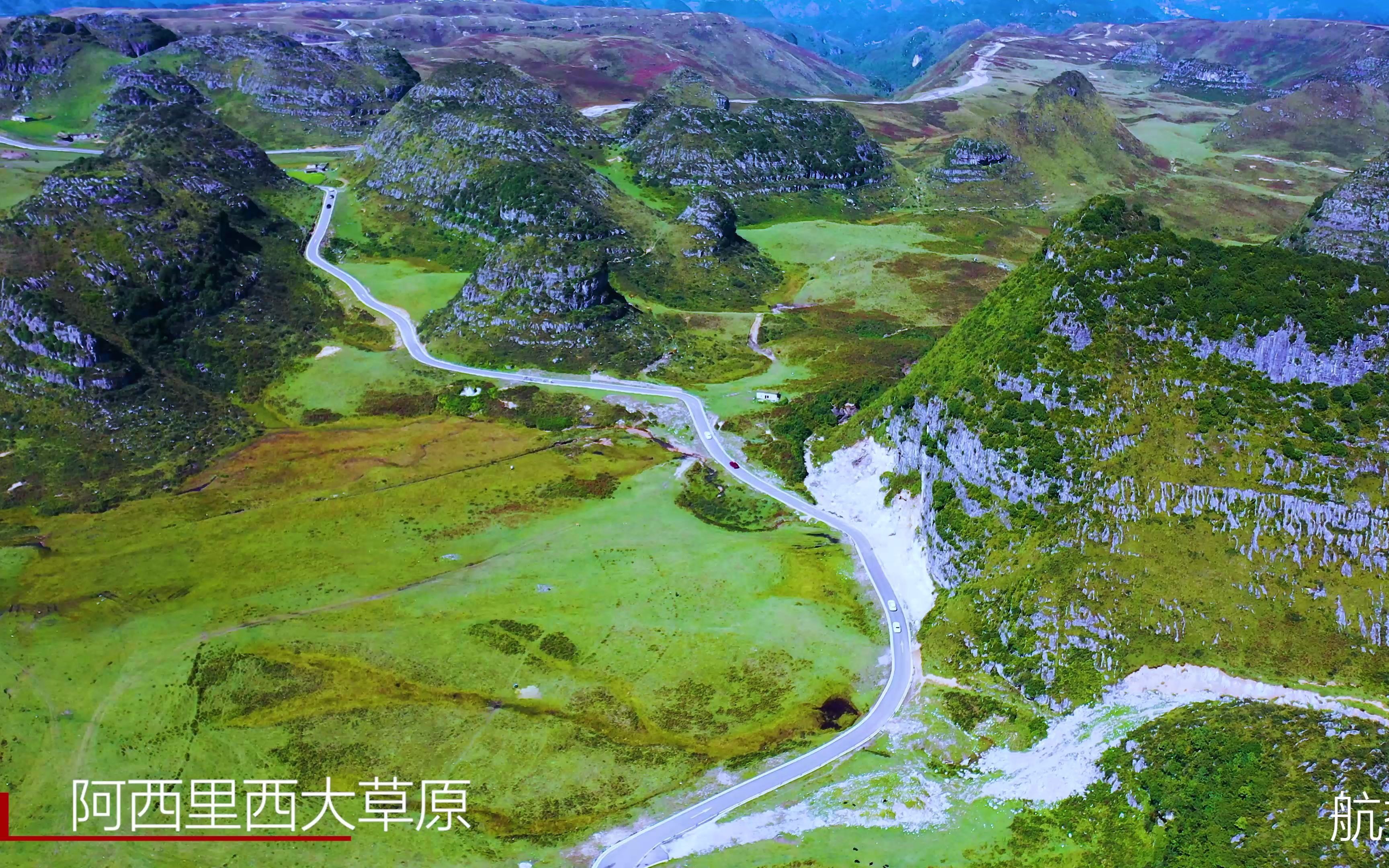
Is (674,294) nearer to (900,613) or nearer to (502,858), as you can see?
(900,613)

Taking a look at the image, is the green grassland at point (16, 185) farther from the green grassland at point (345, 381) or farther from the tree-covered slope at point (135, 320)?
the green grassland at point (345, 381)

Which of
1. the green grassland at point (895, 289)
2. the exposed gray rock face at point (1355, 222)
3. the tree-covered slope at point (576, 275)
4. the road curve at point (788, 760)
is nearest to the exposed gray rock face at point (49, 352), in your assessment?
the road curve at point (788, 760)

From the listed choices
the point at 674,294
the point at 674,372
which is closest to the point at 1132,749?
the point at 674,372

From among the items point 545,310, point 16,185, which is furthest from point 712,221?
point 16,185

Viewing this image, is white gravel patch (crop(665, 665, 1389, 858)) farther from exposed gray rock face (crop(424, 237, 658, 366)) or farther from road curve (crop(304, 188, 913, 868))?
exposed gray rock face (crop(424, 237, 658, 366))

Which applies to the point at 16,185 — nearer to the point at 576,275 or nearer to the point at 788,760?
the point at 576,275
